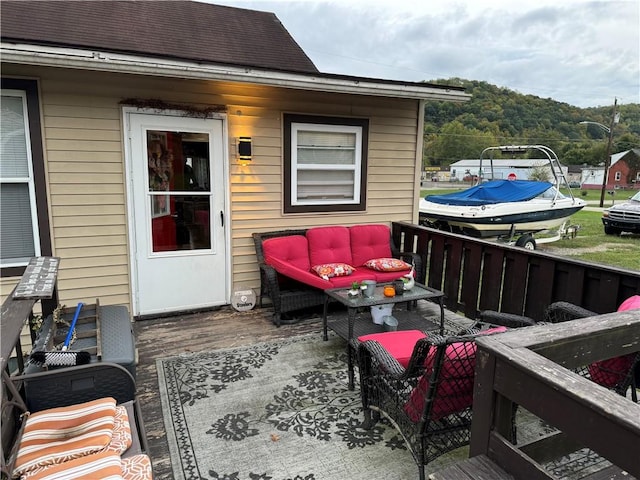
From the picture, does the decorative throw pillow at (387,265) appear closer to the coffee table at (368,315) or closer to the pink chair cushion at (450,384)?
the coffee table at (368,315)

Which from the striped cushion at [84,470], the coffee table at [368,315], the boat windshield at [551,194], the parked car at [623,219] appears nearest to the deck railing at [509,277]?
the coffee table at [368,315]

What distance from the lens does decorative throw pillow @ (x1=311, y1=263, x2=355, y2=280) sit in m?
4.34

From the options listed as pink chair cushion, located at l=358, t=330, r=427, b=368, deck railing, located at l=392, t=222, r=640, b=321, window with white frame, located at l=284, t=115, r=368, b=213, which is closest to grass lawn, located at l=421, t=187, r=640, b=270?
deck railing, located at l=392, t=222, r=640, b=321

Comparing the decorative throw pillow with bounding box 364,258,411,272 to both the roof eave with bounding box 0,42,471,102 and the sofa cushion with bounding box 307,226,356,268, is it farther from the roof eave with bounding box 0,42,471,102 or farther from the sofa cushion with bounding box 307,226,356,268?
the roof eave with bounding box 0,42,471,102

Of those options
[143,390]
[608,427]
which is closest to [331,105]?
[143,390]

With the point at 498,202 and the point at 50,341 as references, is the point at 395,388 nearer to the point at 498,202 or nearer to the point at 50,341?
the point at 50,341

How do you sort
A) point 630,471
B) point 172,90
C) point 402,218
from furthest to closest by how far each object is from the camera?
point 402,218 → point 172,90 → point 630,471

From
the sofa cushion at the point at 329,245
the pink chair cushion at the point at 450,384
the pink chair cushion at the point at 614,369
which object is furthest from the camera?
the sofa cushion at the point at 329,245

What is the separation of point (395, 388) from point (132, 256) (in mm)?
3196

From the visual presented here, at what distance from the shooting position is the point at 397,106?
17.3ft

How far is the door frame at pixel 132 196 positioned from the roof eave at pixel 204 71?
60cm

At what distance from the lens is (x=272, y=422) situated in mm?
2613

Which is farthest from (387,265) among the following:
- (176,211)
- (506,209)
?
(506,209)

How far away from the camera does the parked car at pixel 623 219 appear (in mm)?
11851
